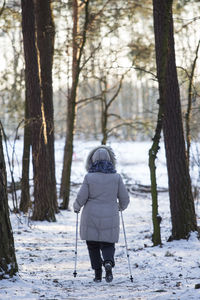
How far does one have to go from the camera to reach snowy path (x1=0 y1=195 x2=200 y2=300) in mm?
4820

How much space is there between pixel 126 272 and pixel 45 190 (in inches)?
226

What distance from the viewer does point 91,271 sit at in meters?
6.58

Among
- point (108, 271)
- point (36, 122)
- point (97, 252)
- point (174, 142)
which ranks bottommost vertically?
point (108, 271)

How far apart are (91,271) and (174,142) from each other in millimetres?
2963

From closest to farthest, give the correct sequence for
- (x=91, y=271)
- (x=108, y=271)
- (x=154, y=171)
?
(x=108, y=271)
(x=91, y=271)
(x=154, y=171)

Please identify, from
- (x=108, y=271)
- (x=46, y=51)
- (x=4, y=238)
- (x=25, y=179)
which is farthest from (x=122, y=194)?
(x=46, y=51)

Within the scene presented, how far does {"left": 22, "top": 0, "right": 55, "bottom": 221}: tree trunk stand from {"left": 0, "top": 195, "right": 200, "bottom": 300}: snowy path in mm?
1139

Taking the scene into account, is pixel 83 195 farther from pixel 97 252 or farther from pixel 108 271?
pixel 108 271

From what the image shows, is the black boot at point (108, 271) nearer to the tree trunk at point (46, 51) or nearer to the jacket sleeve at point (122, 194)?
the jacket sleeve at point (122, 194)

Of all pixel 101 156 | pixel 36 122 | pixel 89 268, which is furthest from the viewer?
pixel 36 122

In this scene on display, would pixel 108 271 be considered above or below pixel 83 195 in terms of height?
below

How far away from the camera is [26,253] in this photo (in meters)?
7.68

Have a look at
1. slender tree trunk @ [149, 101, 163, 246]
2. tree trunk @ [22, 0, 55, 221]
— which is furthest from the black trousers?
tree trunk @ [22, 0, 55, 221]

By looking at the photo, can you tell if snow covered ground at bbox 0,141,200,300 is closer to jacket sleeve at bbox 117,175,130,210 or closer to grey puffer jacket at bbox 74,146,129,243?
grey puffer jacket at bbox 74,146,129,243
